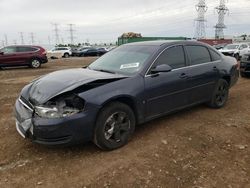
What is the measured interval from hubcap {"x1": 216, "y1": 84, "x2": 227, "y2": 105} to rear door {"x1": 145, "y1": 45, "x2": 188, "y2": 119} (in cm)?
132

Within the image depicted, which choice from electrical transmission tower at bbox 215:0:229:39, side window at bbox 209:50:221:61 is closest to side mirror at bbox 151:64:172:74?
side window at bbox 209:50:221:61

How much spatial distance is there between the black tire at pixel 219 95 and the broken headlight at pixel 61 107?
3.39 meters

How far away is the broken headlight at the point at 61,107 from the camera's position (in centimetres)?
368

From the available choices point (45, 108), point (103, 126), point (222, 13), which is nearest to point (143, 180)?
point (103, 126)

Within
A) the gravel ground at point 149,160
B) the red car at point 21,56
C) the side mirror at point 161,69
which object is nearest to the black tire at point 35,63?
the red car at point 21,56

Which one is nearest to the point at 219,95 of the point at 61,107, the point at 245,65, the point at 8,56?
the point at 61,107

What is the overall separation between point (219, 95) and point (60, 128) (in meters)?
3.98

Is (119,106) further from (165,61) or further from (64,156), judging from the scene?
(165,61)

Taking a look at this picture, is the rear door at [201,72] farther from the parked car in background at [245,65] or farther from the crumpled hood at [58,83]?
the parked car in background at [245,65]

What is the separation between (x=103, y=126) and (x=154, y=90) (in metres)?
1.16

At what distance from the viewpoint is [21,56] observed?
18.4 m

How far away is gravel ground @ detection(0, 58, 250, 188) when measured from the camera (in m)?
3.37

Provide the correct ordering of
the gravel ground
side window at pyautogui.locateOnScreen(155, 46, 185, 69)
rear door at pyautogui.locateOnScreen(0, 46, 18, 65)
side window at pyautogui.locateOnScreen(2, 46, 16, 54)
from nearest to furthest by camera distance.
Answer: the gravel ground, side window at pyautogui.locateOnScreen(155, 46, 185, 69), rear door at pyautogui.locateOnScreen(0, 46, 18, 65), side window at pyautogui.locateOnScreen(2, 46, 16, 54)

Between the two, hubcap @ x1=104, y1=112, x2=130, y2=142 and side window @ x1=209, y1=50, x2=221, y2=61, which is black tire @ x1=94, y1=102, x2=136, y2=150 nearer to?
hubcap @ x1=104, y1=112, x2=130, y2=142
